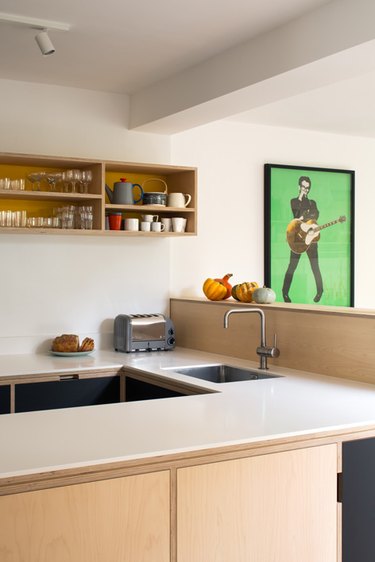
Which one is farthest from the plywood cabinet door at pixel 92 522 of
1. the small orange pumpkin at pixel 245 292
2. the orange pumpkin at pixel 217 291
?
the orange pumpkin at pixel 217 291

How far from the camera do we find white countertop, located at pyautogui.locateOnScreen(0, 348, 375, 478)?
79.7 inches

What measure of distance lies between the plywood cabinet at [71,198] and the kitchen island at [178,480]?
1564 mm

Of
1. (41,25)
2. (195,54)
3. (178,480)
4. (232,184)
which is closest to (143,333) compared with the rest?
(232,184)

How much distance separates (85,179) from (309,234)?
1951 mm

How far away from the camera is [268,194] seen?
5.16 metres

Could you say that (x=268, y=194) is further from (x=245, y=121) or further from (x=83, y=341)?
(x=83, y=341)

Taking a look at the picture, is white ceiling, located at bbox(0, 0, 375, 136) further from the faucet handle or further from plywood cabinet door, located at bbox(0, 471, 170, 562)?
plywood cabinet door, located at bbox(0, 471, 170, 562)

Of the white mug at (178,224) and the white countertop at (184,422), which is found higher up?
the white mug at (178,224)

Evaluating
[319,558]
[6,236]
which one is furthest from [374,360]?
[6,236]

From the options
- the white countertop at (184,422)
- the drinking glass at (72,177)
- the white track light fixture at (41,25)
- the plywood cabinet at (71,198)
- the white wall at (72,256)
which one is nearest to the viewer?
the white countertop at (184,422)

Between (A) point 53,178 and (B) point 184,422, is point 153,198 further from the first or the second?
(B) point 184,422

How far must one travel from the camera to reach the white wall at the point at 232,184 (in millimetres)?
4805

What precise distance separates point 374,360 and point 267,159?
94.6 inches

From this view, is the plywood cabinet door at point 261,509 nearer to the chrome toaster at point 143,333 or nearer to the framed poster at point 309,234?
the chrome toaster at point 143,333
